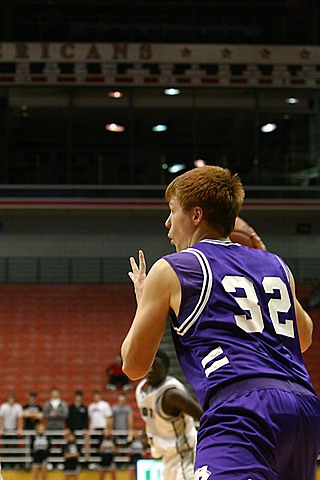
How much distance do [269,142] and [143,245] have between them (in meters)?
4.93

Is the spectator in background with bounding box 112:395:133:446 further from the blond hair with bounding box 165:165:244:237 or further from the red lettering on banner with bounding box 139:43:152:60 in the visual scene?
the blond hair with bounding box 165:165:244:237

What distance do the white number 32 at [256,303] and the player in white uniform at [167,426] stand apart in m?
3.09

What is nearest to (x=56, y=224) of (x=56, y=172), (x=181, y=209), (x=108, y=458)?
(x=56, y=172)

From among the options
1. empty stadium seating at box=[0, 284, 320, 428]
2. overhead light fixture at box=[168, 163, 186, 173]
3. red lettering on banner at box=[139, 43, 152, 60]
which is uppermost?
red lettering on banner at box=[139, 43, 152, 60]

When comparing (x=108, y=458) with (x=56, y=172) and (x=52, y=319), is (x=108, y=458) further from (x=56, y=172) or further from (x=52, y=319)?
(x=56, y=172)

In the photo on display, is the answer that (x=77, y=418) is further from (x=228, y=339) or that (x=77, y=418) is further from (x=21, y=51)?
(x=228, y=339)

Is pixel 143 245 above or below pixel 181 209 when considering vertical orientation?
above

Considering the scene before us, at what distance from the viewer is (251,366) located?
226 cm

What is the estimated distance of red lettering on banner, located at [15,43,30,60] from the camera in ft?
77.7

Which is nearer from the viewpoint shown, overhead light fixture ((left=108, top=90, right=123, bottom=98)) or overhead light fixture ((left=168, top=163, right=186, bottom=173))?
overhead light fixture ((left=168, top=163, right=186, bottom=173))

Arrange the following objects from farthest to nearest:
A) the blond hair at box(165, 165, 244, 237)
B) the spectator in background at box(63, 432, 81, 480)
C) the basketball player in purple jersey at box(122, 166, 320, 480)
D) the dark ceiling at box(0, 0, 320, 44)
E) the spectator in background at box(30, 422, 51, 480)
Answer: the dark ceiling at box(0, 0, 320, 44), the spectator in background at box(30, 422, 51, 480), the spectator in background at box(63, 432, 81, 480), the blond hair at box(165, 165, 244, 237), the basketball player in purple jersey at box(122, 166, 320, 480)

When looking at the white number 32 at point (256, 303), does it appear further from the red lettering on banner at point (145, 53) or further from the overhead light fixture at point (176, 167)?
the red lettering on banner at point (145, 53)

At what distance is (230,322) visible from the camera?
2320mm

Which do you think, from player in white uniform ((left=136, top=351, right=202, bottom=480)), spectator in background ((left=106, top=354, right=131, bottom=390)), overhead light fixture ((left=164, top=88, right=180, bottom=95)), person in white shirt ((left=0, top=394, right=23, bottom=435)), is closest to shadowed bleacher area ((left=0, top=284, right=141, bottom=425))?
spectator in background ((left=106, top=354, right=131, bottom=390))
